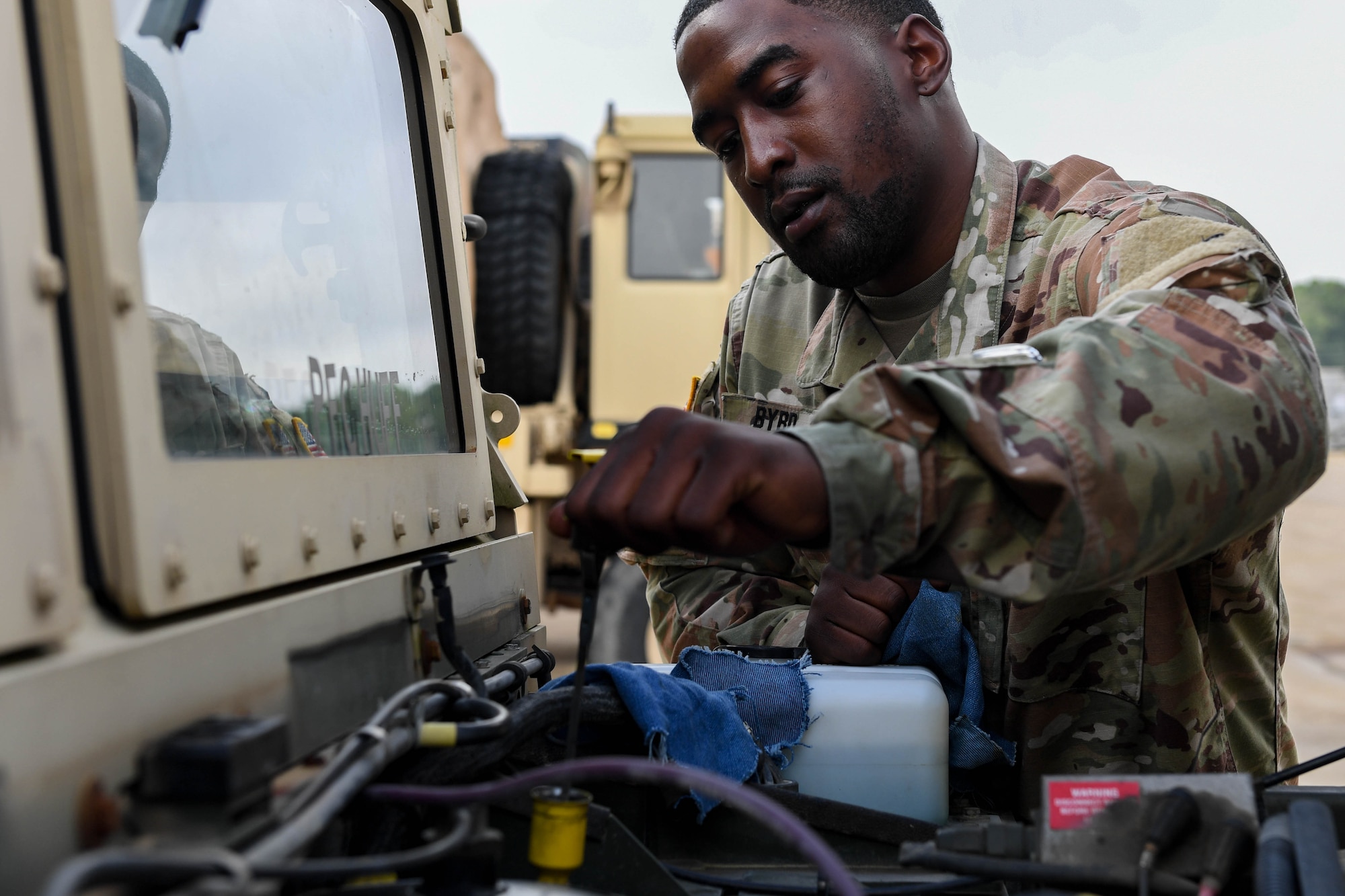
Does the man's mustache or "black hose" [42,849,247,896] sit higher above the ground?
the man's mustache

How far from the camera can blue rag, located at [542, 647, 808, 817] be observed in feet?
3.70

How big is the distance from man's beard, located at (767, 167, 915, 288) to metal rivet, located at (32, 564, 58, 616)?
1.32m

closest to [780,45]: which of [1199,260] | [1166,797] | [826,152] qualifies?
[826,152]

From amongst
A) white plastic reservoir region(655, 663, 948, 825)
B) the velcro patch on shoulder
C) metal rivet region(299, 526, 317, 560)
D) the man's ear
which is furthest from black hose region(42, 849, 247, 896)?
the man's ear

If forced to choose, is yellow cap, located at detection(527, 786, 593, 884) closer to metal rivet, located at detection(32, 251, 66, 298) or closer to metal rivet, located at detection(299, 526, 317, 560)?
metal rivet, located at detection(299, 526, 317, 560)

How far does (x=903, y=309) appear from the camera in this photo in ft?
6.49

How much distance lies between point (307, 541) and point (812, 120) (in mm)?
1113

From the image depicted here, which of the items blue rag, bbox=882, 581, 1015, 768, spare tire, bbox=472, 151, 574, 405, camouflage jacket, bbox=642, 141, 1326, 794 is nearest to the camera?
camouflage jacket, bbox=642, 141, 1326, 794

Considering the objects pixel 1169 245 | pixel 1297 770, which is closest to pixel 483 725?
pixel 1297 770

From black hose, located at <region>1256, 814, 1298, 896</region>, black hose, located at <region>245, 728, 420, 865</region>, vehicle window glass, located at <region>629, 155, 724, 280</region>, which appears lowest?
black hose, located at <region>1256, 814, 1298, 896</region>

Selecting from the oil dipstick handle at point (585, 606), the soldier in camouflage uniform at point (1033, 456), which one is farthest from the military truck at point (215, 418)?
the soldier in camouflage uniform at point (1033, 456)

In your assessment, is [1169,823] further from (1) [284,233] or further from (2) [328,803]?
(1) [284,233]

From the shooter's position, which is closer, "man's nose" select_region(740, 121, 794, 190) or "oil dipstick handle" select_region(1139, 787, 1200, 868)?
"oil dipstick handle" select_region(1139, 787, 1200, 868)

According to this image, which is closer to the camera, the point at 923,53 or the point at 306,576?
the point at 306,576
